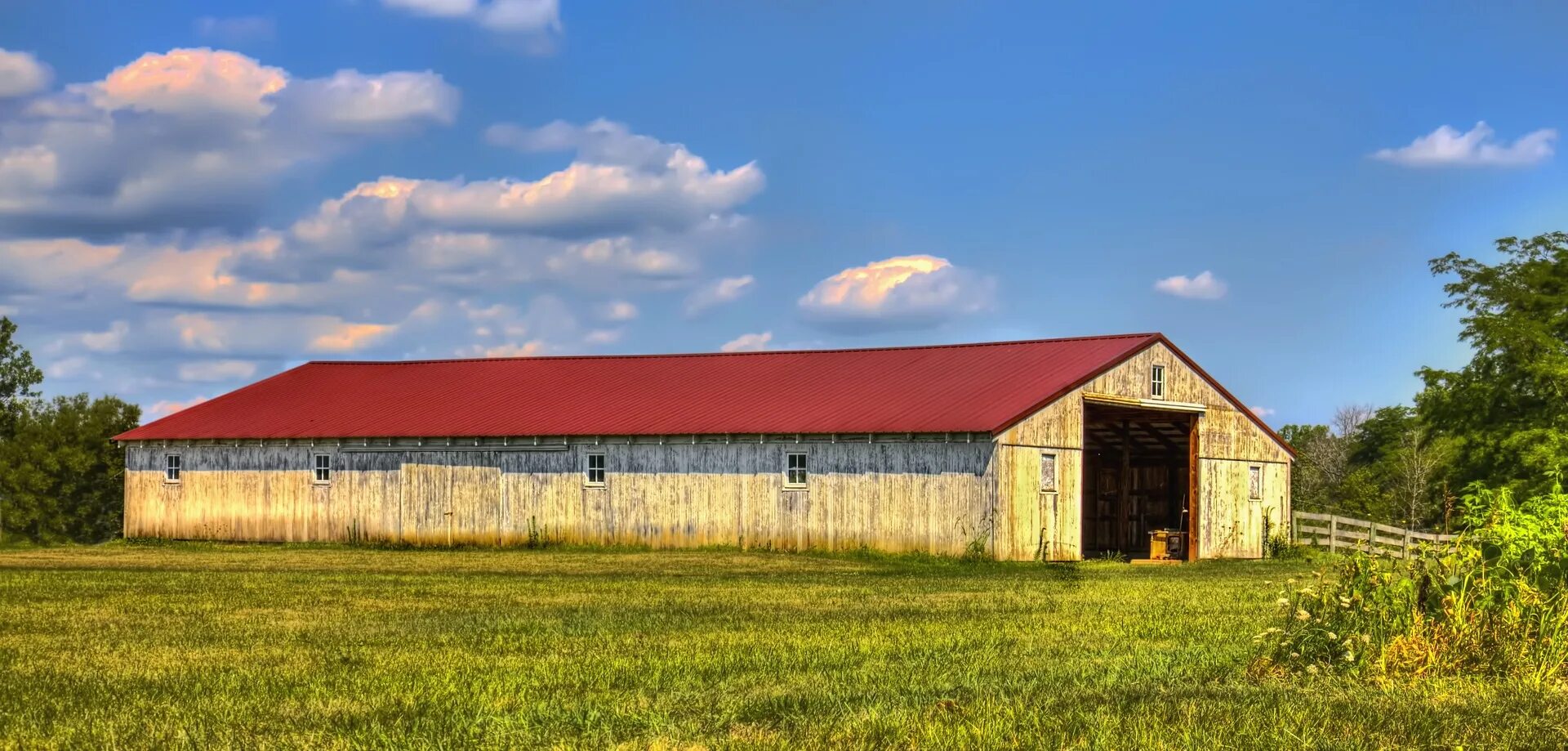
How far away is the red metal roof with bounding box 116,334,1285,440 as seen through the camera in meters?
35.7

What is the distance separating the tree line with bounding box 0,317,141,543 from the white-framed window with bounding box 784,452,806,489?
3897 cm

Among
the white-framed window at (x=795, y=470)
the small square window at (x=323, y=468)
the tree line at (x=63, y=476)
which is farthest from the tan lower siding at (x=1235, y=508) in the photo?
the tree line at (x=63, y=476)

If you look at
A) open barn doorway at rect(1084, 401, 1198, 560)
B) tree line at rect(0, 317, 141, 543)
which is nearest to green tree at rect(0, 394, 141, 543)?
tree line at rect(0, 317, 141, 543)

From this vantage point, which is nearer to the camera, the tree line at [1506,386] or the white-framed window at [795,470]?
the white-framed window at [795,470]

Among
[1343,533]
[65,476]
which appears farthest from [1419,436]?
[65,476]

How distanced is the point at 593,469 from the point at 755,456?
4613mm

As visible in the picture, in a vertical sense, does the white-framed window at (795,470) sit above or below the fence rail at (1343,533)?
above

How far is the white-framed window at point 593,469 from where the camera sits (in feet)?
126

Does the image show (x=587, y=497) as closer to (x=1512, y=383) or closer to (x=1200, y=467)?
(x=1200, y=467)

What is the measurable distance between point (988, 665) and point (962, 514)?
2117 centimetres

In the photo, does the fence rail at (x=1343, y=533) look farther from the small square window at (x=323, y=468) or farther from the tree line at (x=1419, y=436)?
the small square window at (x=323, y=468)

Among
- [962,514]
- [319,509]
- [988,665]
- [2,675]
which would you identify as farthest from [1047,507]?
[2,675]

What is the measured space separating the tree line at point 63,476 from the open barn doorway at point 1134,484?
135 ft

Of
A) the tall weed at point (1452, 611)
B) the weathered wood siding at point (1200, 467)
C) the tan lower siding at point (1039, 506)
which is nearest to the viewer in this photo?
the tall weed at point (1452, 611)
